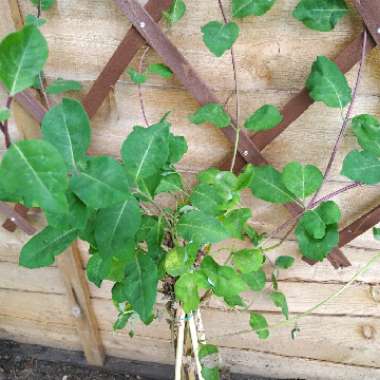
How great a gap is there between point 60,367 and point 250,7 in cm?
150

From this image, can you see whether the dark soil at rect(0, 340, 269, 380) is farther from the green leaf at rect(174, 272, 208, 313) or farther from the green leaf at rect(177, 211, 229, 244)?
the green leaf at rect(177, 211, 229, 244)

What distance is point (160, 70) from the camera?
3.20 feet

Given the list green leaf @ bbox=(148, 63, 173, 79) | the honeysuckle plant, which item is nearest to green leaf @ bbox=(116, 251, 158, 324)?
the honeysuckle plant

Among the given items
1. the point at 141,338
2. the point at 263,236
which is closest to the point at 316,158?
the point at 263,236

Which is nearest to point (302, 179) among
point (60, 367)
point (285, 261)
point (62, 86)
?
point (285, 261)

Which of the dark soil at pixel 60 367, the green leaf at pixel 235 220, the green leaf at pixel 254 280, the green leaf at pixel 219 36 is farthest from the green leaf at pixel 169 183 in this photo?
the dark soil at pixel 60 367

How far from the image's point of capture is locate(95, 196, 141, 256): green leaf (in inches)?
28.0

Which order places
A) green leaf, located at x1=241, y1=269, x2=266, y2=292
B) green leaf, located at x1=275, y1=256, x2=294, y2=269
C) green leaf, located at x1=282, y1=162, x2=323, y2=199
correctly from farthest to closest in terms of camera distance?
green leaf, located at x1=275, y1=256, x2=294, y2=269
green leaf, located at x1=241, y1=269, x2=266, y2=292
green leaf, located at x1=282, y1=162, x2=323, y2=199

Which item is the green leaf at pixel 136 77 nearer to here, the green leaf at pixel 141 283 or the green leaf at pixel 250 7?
the green leaf at pixel 250 7

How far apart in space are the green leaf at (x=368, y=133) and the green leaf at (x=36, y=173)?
0.59m

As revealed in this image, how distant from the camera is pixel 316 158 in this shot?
43.7 inches

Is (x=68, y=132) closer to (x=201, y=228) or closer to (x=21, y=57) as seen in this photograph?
(x=21, y=57)

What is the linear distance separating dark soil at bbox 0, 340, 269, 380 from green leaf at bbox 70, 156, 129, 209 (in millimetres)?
1326

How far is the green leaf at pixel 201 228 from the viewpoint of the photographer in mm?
767
